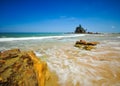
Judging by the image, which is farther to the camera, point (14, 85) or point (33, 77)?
point (33, 77)

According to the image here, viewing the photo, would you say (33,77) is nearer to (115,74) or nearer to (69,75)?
(69,75)

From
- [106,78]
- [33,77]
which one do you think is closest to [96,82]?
[106,78]

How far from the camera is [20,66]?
276 centimetres

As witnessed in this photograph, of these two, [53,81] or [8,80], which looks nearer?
[8,80]

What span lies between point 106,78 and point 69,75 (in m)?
1.30

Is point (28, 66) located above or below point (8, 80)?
above

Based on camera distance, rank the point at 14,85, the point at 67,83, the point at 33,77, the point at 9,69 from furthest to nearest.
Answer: the point at 67,83, the point at 9,69, the point at 33,77, the point at 14,85

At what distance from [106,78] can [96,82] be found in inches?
19.6

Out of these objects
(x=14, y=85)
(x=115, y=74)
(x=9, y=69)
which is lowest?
(x=115, y=74)

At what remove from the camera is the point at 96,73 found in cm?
389

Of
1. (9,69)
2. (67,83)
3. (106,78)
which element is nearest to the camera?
(9,69)

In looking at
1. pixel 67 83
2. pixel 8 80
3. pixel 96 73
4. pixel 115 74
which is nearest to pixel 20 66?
pixel 8 80

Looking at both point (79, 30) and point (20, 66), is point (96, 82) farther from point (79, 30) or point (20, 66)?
point (79, 30)

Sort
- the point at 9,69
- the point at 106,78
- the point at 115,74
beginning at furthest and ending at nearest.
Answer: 1. the point at 115,74
2. the point at 106,78
3. the point at 9,69
